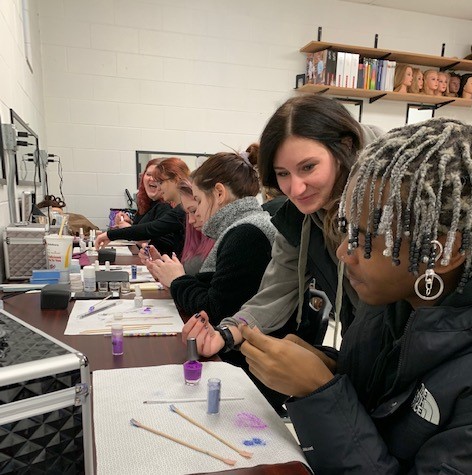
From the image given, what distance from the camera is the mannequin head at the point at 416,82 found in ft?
12.8

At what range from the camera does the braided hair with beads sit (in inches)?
20.6

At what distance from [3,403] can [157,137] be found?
11.5 feet

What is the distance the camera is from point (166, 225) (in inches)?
98.7

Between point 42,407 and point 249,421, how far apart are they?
344 mm

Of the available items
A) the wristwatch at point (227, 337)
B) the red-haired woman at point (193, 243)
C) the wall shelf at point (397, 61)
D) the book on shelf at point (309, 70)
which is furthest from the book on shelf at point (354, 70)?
the wristwatch at point (227, 337)

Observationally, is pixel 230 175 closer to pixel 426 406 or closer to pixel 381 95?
pixel 426 406

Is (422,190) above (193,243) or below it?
above

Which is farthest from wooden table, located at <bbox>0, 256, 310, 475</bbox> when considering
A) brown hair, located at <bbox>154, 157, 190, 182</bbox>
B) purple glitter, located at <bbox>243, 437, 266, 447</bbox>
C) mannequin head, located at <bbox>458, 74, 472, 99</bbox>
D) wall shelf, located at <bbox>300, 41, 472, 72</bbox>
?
mannequin head, located at <bbox>458, 74, 472, 99</bbox>

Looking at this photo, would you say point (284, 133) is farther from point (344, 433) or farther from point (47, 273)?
point (47, 273)

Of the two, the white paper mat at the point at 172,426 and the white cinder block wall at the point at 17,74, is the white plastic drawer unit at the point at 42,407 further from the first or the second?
the white cinder block wall at the point at 17,74

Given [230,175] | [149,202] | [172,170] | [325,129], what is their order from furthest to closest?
[149,202], [172,170], [230,175], [325,129]

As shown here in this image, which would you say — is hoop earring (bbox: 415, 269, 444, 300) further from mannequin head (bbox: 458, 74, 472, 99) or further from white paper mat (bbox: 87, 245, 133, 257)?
mannequin head (bbox: 458, 74, 472, 99)

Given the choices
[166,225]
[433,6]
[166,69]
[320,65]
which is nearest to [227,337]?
[166,225]

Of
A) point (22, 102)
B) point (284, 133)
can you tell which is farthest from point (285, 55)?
point (284, 133)
